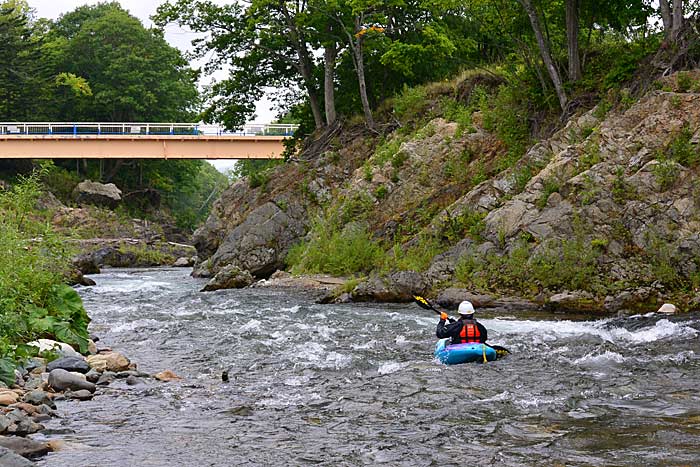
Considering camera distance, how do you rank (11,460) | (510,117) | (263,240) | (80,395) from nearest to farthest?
1. (11,460)
2. (80,395)
3. (510,117)
4. (263,240)

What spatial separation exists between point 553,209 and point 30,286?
1199 cm

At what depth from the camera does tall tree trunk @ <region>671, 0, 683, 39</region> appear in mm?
21609

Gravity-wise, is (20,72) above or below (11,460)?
above

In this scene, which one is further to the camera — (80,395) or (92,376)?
(92,376)

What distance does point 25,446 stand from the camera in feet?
23.8

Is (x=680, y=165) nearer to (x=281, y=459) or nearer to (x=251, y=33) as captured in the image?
(x=281, y=459)

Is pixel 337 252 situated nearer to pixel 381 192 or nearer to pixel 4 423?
pixel 381 192

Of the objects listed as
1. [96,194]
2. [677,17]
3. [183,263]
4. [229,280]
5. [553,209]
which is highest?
[677,17]

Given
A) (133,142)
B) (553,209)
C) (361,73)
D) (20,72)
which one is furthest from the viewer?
(20,72)

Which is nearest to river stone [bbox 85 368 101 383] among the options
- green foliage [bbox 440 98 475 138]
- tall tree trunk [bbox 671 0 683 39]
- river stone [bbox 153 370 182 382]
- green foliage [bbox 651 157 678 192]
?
river stone [bbox 153 370 182 382]

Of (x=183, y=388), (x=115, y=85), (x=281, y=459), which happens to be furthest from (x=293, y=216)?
(x=115, y=85)

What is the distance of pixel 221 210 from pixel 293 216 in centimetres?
Result: 701

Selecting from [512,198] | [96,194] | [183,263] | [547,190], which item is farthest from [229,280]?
[96,194]

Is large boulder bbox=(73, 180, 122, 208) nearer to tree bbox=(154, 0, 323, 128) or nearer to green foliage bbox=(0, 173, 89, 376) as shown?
tree bbox=(154, 0, 323, 128)
